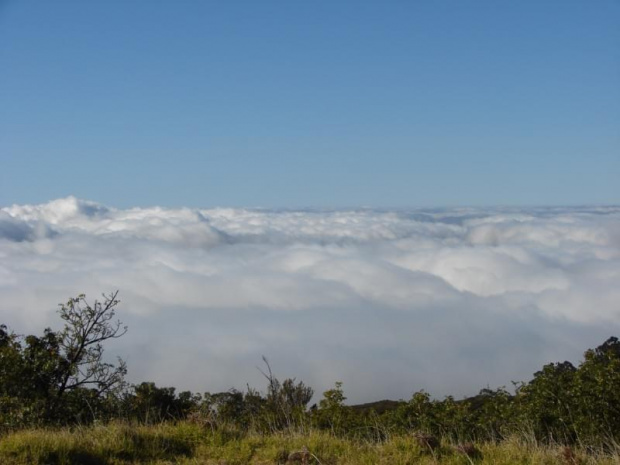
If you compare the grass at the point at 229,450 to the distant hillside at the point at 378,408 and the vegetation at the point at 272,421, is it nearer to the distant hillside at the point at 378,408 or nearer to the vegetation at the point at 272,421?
the vegetation at the point at 272,421

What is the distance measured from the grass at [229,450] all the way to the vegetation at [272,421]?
0.05ft

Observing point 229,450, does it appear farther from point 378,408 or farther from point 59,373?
point 378,408

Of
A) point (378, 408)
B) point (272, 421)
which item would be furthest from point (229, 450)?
point (378, 408)

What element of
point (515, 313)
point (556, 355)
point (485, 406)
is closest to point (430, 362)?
point (556, 355)

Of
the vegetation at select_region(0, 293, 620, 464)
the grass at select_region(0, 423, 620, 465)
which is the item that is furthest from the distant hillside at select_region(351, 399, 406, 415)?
the grass at select_region(0, 423, 620, 465)

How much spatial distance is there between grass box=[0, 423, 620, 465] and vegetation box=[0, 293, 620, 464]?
0.6 inches

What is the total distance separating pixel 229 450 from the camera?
777 centimetres

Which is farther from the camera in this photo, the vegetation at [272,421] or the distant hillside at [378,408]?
the distant hillside at [378,408]

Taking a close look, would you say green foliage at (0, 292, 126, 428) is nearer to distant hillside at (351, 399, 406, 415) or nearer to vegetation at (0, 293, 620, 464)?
vegetation at (0, 293, 620, 464)

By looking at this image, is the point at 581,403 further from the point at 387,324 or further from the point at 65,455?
the point at 387,324

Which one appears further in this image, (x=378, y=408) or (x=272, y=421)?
(x=378, y=408)

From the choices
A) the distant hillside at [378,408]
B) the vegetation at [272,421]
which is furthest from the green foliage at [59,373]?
the distant hillside at [378,408]

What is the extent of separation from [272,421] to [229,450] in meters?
1.75

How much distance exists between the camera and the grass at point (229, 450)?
7.02 m
